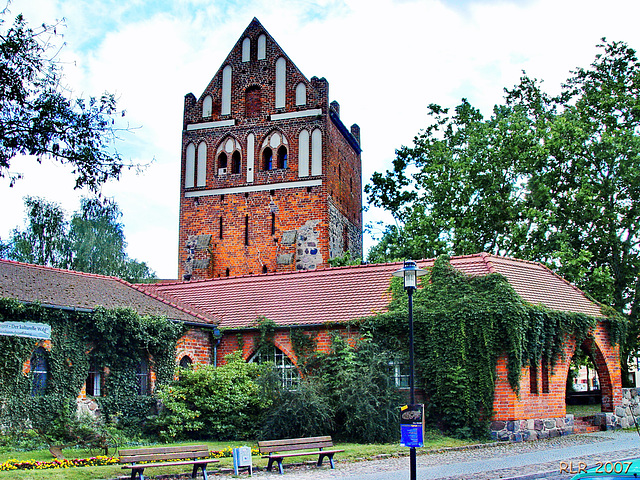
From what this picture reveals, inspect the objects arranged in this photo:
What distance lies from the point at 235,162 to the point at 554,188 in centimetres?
1491

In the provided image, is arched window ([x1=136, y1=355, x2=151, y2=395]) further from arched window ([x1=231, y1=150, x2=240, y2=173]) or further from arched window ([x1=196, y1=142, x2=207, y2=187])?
arched window ([x1=231, y1=150, x2=240, y2=173])

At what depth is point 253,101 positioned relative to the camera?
35.1m

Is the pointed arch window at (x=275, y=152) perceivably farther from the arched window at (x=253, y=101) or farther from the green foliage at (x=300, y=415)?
the green foliage at (x=300, y=415)

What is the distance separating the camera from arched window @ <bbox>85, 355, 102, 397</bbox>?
19600mm

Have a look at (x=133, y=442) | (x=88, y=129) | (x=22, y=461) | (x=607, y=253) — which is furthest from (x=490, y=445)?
(x=607, y=253)

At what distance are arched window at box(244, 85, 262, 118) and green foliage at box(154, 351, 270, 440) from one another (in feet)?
56.9

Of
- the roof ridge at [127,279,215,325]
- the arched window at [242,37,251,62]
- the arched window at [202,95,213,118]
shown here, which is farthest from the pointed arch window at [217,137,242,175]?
the roof ridge at [127,279,215,325]

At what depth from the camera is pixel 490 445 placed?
61.0 ft

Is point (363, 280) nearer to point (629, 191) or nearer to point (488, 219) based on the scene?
point (488, 219)

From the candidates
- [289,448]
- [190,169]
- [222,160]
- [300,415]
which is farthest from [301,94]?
[289,448]

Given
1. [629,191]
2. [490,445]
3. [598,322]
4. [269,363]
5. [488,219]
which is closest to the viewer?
[490,445]

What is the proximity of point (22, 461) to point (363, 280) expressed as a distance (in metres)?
12.5

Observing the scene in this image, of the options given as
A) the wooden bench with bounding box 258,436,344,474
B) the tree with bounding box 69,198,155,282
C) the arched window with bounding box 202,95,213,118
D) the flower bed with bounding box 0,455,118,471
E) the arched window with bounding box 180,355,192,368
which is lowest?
the flower bed with bounding box 0,455,118,471

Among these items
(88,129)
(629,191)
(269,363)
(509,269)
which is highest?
(629,191)
